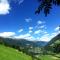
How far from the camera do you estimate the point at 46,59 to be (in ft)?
153

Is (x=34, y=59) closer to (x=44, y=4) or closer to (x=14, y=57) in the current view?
(x=14, y=57)

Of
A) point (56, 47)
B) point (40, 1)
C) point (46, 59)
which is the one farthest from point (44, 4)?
point (56, 47)

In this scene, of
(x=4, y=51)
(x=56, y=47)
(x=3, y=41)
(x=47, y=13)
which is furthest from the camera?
(x=56, y=47)

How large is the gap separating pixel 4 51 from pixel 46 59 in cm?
902

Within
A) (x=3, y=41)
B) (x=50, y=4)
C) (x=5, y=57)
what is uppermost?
(x=50, y=4)

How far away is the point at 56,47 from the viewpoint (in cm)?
6494

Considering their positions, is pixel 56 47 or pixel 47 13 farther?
pixel 56 47

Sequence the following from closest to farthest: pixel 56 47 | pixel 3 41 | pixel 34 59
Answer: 1. pixel 34 59
2. pixel 3 41
3. pixel 56 47

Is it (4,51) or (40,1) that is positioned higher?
(40,1)

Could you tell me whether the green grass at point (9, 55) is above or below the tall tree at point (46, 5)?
below

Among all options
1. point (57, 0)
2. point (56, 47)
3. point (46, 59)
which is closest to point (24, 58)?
point (46, 59)

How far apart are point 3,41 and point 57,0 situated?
517 inches

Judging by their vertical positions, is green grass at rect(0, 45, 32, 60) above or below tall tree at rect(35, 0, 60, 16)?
below

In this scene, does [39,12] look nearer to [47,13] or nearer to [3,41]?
[47,13]
